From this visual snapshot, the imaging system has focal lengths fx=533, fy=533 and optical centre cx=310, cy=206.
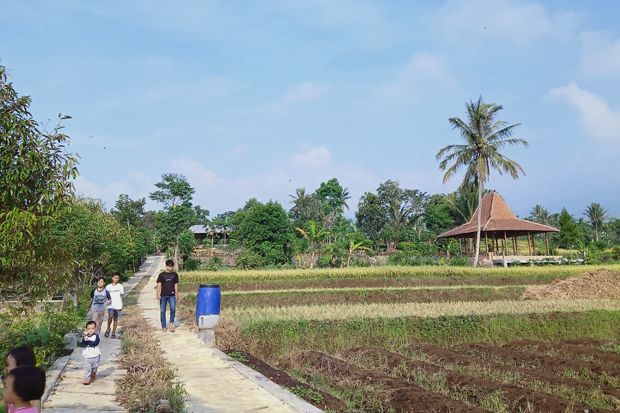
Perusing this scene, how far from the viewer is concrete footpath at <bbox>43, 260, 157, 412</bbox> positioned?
595cm

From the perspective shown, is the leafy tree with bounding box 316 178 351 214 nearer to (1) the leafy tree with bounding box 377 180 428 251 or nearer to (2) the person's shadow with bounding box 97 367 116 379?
(1) the leafy tree with bounding box 377 180 428 251

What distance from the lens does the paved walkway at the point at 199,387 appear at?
5.90 meters

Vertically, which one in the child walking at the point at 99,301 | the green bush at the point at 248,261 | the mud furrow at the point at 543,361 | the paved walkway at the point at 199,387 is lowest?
the paved walkway at the point at 199,387

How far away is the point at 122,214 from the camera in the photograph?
58344 mm

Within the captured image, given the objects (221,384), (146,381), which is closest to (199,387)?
(221,384)

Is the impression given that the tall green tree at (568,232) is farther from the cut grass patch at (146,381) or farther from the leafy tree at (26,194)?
the leafy tree at (26,194)

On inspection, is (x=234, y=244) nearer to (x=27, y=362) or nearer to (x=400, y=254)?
(x=400, y=254)

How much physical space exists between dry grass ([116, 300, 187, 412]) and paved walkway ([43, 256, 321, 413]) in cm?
14

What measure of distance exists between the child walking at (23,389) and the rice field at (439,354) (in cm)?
382

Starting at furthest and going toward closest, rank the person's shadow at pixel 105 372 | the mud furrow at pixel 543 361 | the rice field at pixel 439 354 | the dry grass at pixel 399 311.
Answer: the dry grass at pixel 399 311, the mud furrow at pixel 543 361, the person's shadow at pixel 105 372, the rice field at pixel 439 354

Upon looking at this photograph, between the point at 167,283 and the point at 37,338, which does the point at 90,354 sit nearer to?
the point at 37,338

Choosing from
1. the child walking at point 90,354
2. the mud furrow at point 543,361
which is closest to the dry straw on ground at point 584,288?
the mud furrow at point 543,361

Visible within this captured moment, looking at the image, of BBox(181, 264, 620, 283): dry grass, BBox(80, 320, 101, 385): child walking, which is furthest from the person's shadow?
BBox(181, 264, 620, 283): dry grass

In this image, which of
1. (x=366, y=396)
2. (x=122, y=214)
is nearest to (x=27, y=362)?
(x=366, y=396)
